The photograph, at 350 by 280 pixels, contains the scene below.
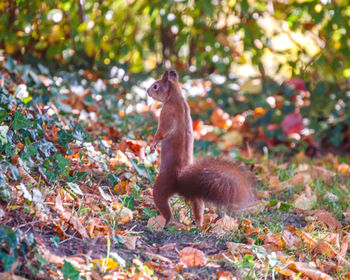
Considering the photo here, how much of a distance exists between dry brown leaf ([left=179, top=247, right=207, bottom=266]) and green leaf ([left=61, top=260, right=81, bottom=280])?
0.58 metres

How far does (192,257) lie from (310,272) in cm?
57

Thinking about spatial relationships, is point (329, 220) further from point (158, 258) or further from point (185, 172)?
point (158, 258)

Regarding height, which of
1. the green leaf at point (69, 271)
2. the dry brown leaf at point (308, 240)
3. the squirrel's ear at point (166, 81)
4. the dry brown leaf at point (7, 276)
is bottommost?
the dry brown leaf at point (308, 240)

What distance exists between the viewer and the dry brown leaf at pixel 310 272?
2431 millimetres

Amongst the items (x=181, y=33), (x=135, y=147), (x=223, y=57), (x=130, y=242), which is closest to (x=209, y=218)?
(x=130, y=242)

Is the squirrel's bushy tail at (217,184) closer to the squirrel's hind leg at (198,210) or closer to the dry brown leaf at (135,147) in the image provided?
the squirrel's hind leg at (198,210)

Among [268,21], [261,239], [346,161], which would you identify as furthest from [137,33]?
[261,239]

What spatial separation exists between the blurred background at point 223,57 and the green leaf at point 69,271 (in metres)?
3.57

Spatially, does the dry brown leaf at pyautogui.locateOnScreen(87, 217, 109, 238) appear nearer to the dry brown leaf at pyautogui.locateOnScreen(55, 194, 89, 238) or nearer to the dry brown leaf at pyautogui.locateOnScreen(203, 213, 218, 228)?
the dry brown leaf at pyautogui.locateOnScreen(55, 194, 89, 238)

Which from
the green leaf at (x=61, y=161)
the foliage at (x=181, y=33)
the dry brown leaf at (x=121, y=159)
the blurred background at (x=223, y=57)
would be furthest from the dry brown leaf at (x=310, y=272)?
the blurred background at (x=223, y=57)

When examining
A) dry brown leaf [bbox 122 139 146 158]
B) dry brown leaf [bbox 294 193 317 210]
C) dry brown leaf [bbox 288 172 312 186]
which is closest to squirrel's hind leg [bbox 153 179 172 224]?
dry brown leaf [bbox 122 139 146 158]

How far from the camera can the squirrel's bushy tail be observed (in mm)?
2577

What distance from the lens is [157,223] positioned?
2.84 metres

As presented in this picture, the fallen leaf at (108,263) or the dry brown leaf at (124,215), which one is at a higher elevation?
the dry brown leaf at (124,215)
